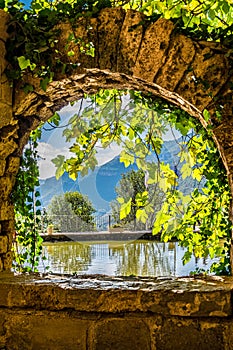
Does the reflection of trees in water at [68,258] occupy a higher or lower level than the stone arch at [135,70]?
lower

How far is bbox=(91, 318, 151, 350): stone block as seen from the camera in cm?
148

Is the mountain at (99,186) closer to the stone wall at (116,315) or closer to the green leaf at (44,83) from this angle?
the green leaf at (44,83)

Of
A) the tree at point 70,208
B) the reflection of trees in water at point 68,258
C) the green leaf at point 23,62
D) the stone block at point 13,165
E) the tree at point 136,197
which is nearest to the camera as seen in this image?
the green leaf at point 23,62

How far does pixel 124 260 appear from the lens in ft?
15.5

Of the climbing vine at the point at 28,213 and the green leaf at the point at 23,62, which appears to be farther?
the climbing vine at the point at 28,213

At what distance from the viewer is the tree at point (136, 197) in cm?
262

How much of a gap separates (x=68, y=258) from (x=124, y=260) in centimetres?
63

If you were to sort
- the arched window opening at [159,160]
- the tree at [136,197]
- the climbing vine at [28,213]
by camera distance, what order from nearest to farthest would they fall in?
the climbing vine at [28,213], the arched window opening at [159,160], the tree at [136,197]

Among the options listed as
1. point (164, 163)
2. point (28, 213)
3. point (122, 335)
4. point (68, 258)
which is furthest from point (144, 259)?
point (122, 335)

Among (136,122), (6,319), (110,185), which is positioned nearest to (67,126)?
(136,122)

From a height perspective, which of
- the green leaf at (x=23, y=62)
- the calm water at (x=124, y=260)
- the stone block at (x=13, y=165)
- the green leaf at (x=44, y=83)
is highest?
the green leaf at (x=23, y=62)

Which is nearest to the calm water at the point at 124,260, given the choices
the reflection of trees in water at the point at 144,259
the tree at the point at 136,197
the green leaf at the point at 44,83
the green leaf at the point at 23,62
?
the reflection of trees in water at the point at 144,259

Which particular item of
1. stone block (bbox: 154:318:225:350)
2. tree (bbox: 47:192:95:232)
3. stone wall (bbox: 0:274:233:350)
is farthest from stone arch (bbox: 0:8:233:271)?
tree (bbox: 47:192:95:232)

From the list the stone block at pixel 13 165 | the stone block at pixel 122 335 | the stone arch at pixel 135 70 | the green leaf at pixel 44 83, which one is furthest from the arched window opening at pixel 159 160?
the stone block at pixel 122 335
